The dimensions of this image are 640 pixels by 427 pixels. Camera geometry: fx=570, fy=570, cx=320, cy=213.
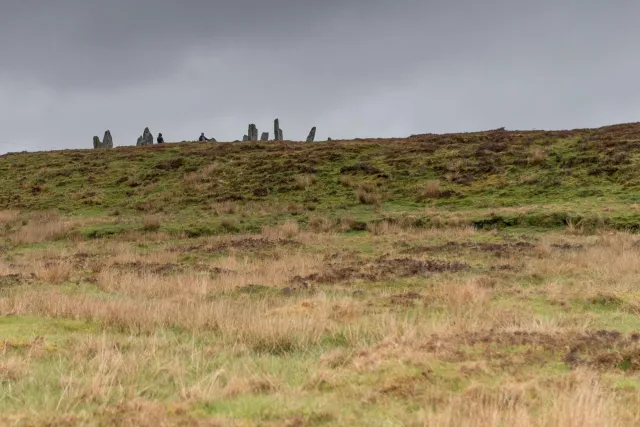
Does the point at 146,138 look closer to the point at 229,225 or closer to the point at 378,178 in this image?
the point at 378,178

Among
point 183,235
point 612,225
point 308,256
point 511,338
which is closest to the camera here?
point 511,338

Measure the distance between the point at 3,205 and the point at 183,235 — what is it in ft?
62.6

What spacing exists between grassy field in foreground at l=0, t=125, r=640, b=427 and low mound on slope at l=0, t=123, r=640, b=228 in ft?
0.78

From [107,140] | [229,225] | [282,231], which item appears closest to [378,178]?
[229,225]

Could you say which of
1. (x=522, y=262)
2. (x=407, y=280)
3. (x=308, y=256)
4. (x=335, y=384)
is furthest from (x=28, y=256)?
(x=335, y=384)

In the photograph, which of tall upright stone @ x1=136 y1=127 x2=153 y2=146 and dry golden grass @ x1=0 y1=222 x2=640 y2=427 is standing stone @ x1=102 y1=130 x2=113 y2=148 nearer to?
tall upright stone @ x1=136 y1=127 x2=153 y2=146

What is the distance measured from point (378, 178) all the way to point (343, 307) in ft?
85.9

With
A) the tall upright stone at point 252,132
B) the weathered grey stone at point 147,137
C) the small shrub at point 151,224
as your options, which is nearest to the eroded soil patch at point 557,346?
the small shrub at point 151,224

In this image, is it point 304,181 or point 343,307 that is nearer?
point 343,307

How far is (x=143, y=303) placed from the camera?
30.9 ft

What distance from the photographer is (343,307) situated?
9070mm

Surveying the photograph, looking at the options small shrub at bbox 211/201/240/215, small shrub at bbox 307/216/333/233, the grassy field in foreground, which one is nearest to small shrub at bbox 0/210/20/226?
the grassy field in foreground

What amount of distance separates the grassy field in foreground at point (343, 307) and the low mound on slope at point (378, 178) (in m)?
0.24

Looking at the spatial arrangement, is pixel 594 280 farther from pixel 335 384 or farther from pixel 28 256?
pixel 28 256
